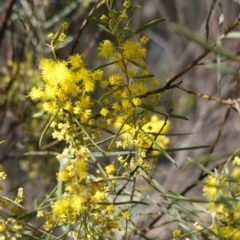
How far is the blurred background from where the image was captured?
36.2 inches

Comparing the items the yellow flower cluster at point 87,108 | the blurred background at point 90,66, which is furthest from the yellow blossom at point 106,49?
the blurred background at point 90,66

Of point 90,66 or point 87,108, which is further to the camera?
point 90,66

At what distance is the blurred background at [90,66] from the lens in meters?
0.92

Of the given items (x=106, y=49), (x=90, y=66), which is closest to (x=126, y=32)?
(x=106, y=49)

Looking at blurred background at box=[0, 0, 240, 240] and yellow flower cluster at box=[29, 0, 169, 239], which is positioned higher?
yellow flower cluster at box=[29, 0, 169, 239]

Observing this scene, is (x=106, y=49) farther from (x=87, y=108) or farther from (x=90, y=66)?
(x=90, y=66)

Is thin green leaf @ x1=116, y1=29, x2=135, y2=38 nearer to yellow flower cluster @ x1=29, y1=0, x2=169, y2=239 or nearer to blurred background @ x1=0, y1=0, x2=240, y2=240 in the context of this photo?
yellow flower cluster @ x1=29, y1=0, x2=169, y2=239

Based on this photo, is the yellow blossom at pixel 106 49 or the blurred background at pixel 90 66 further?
the blurred background at pixel 90 66

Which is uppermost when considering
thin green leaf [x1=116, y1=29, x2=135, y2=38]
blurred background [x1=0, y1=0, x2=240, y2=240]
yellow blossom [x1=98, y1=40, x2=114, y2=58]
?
thin green leaf [x1=116, y1=29, x2=135, y2=38]

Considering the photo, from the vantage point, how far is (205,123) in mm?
1554

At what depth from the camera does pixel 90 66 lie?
178cm

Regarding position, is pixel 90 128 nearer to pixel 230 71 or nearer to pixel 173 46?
pixel 230 71

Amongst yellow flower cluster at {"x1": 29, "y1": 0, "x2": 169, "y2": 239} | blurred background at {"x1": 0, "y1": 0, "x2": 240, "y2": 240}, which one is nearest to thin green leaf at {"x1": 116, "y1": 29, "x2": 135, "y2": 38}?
yellow flower cluster at {"x1": 29, "y1": 0, "x2": 169, "y2": 239}

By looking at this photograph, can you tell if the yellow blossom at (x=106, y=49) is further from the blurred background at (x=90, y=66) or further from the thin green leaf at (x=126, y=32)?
the blurred background at (x=90, y=66)
